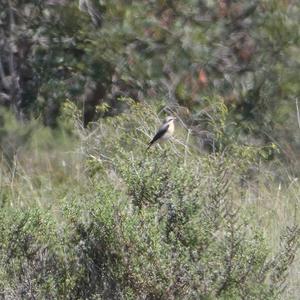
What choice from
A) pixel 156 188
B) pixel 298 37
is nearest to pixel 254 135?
pixel 298 37

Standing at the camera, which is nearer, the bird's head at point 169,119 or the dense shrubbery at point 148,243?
the dense shrubbery at point 148,243

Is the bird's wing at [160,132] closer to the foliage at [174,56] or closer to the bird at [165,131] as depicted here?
the bird at [165,131]

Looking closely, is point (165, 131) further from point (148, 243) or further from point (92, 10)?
point (92, 10)

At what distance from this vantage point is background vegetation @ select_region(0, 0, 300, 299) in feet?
19.7

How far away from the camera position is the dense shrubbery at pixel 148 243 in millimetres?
5922

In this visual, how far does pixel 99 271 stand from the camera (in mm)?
6164

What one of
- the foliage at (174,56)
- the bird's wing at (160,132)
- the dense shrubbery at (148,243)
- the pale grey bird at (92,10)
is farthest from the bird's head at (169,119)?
the pale grey bird at (92,10)

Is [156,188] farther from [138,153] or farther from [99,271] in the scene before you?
[138,153]

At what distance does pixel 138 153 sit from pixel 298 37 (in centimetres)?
389

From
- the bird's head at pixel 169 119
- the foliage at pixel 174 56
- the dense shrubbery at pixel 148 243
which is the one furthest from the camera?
the foliage at pixel 174 56

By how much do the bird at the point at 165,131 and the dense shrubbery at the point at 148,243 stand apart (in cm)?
135

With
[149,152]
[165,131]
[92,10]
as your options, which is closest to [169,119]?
[165,131]

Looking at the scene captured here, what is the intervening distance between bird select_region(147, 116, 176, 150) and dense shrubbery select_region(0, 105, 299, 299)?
135 cm

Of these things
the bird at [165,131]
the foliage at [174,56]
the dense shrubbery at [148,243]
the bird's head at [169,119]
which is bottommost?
the foliage at [174,56]
